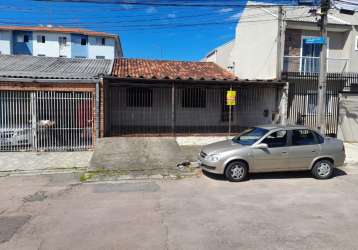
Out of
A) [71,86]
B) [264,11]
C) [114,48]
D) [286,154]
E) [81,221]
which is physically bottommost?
[81,221]

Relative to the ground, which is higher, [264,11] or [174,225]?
[264,11]

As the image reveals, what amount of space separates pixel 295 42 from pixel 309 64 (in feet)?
4.55

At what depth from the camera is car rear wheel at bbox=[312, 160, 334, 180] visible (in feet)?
25.8

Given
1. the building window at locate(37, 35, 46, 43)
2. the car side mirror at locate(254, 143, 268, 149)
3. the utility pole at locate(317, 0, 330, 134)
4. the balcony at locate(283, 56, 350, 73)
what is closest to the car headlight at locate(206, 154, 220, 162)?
the car side mirror at locate(254, 143, 268, 149)

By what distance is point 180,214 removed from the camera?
5223 mm

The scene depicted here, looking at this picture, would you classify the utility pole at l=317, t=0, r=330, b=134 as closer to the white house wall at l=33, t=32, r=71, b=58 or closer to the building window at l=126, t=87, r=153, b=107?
the building window at l=126, t=87, r=153, b=107

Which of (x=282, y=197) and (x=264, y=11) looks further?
(x=264, y=11)

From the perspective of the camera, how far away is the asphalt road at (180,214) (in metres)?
4.17

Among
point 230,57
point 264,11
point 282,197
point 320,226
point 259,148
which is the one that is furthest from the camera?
point 230,57

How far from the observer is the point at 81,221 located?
4.90m

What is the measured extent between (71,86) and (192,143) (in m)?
5.42

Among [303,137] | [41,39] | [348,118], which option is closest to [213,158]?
[303,137]

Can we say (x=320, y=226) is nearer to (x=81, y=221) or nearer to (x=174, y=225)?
(x=174, y=225)

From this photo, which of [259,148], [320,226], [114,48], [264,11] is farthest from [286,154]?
[114,48]
